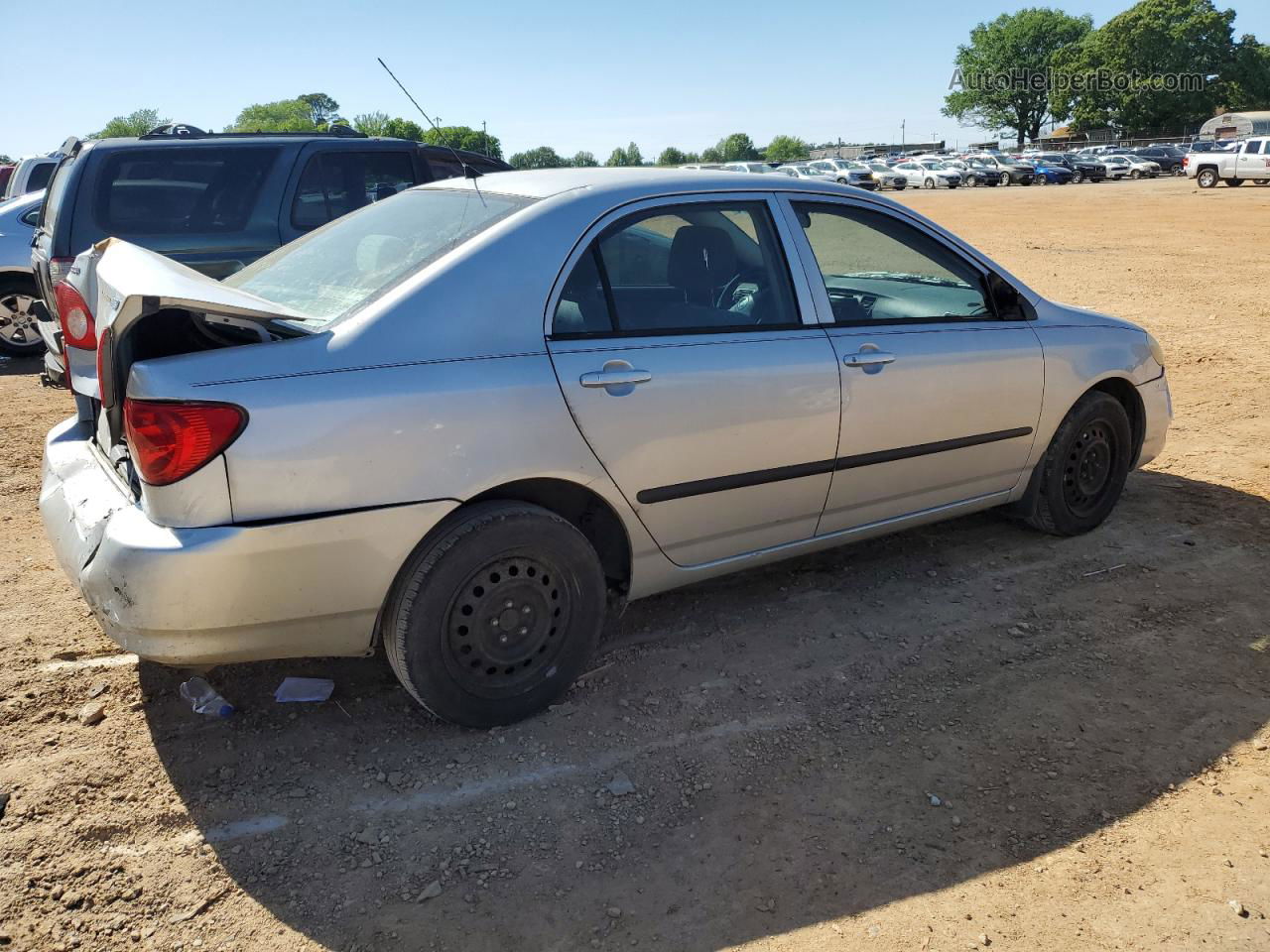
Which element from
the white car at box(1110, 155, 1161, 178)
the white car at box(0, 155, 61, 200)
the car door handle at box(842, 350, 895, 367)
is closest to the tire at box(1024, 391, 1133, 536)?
the car door handle at box(842, 350, 895, 367)

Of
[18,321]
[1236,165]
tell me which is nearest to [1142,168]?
[1236,165]

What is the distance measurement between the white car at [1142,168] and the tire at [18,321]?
52.6 meters

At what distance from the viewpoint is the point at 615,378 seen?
10.2 feet

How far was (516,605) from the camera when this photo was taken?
308cm

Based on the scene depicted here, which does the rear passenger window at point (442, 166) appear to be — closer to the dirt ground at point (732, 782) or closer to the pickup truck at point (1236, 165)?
the dirt ground at point (732, 782)

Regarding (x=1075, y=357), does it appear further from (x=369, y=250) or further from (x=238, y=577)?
(x=238, y=577)

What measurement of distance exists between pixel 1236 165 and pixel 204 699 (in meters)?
39.9

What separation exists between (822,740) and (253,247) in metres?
5.70

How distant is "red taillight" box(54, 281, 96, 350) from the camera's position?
3.36 m

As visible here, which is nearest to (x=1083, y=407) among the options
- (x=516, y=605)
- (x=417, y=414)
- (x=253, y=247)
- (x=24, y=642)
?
(x=516, y=605)

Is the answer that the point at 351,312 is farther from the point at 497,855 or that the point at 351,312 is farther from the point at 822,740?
Result: the point at 822,740

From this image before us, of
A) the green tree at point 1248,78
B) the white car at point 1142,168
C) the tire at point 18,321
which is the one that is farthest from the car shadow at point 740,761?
the green tree at point 1248,78

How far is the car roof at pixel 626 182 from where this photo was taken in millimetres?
3357

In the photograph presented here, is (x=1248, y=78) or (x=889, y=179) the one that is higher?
(x=1248, y=78)
